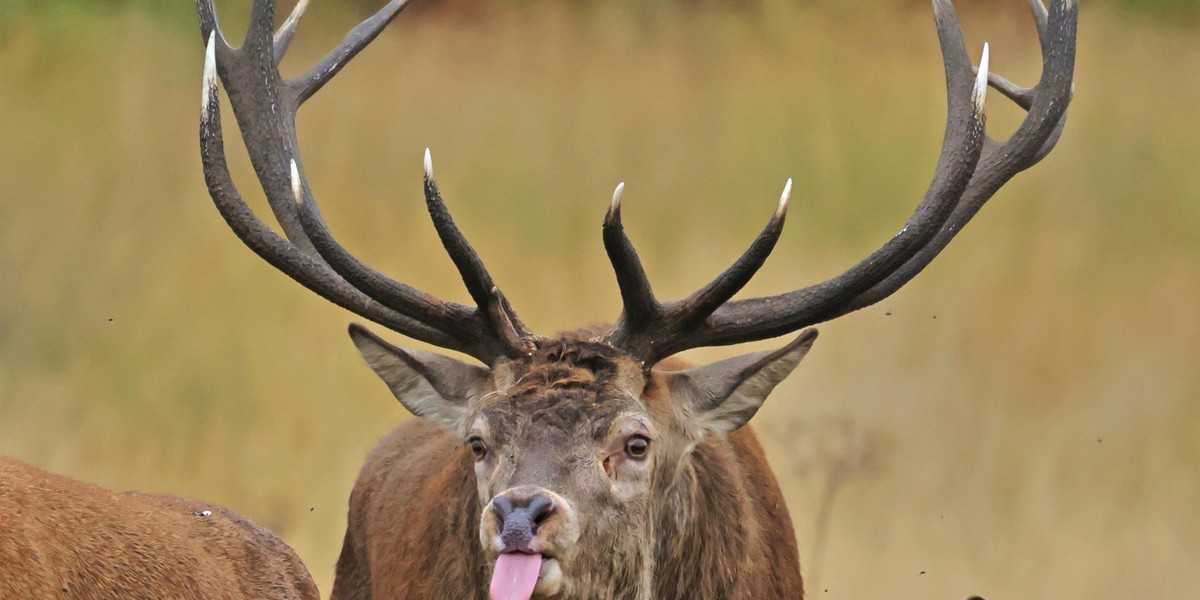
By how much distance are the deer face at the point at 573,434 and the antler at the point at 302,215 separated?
15 centimetres

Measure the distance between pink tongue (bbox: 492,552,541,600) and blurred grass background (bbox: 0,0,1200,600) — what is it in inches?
178

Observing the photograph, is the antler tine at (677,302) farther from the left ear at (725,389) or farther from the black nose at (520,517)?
the black nose at (520,517)

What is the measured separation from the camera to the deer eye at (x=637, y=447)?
4754mm

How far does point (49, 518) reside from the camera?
501 centimetres

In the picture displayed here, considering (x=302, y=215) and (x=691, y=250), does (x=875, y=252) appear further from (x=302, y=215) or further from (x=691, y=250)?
(x=691, y=250)

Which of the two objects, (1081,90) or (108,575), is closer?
(108,575)

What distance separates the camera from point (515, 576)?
4340mm

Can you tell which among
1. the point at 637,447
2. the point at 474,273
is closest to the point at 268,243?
the point at 474,273

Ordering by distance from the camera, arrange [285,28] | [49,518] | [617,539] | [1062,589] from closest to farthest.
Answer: [617,539] < [49,518] < [285,28] < [1062,589]

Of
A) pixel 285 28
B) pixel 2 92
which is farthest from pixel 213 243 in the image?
pixel 285 28

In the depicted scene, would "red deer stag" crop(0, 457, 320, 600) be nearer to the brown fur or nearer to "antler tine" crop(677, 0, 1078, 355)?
the brown fur

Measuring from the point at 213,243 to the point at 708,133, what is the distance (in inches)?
118

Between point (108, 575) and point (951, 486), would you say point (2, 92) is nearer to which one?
point (108, 575)

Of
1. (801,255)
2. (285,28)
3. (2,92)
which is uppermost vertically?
(2,92)
